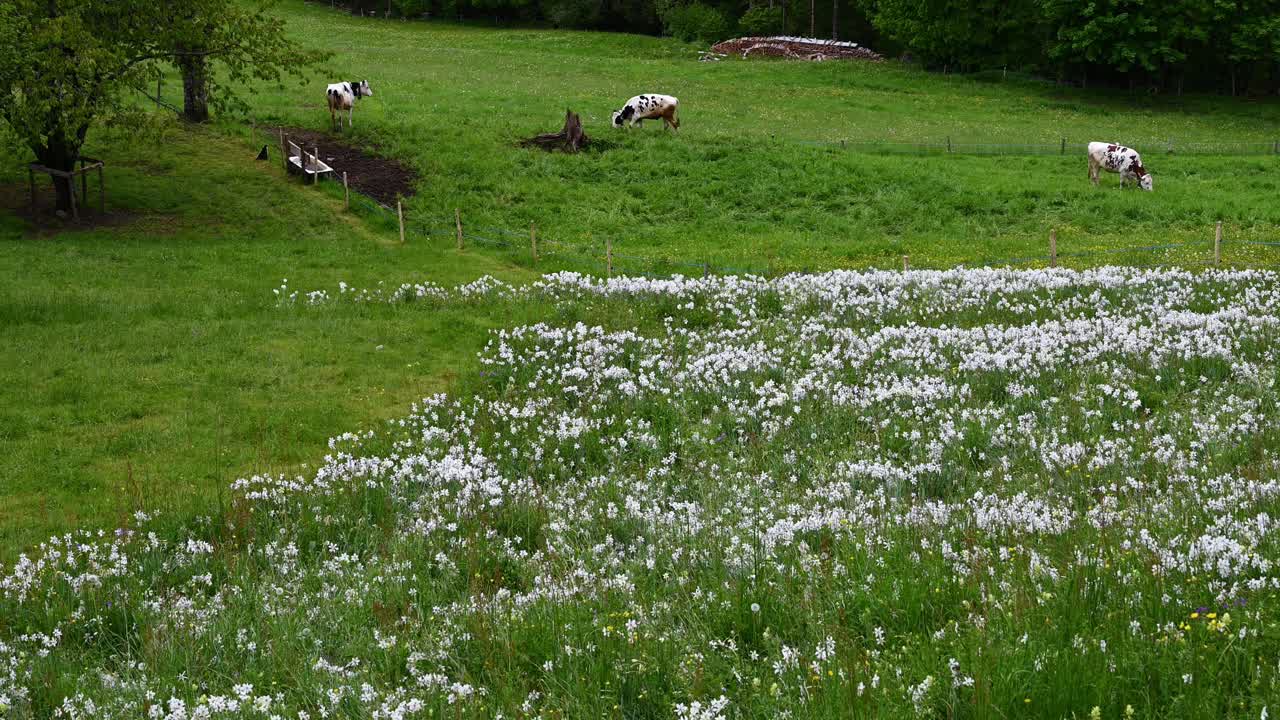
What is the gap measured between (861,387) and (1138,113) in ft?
167

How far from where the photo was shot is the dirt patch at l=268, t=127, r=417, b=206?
126 feet

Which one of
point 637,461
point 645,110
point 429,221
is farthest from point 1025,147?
point 637,461

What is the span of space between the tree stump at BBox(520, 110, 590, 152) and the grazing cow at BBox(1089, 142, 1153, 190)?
60.1 feet

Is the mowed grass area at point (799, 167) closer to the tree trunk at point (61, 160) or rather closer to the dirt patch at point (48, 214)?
the dirt patch at point (48, 214)

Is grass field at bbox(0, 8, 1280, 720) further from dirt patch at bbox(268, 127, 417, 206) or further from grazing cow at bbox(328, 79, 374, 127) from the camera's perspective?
grazing cow at bbox(328, 79, 374, 127)

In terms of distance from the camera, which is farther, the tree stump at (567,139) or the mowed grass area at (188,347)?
the tree stump at (567,139)

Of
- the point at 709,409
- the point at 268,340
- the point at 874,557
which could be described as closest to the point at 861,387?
the point at 709,409

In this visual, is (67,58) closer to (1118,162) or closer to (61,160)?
(61,160)

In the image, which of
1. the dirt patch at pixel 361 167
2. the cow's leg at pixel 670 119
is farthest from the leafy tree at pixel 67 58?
the cow's leg at pixel 670 119

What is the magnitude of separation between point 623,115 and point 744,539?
39.0 metres

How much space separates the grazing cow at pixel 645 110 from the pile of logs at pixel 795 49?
34.3m

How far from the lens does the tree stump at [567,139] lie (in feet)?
142

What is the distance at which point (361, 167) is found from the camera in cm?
4100

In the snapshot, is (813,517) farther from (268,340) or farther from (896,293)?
(268,340)
